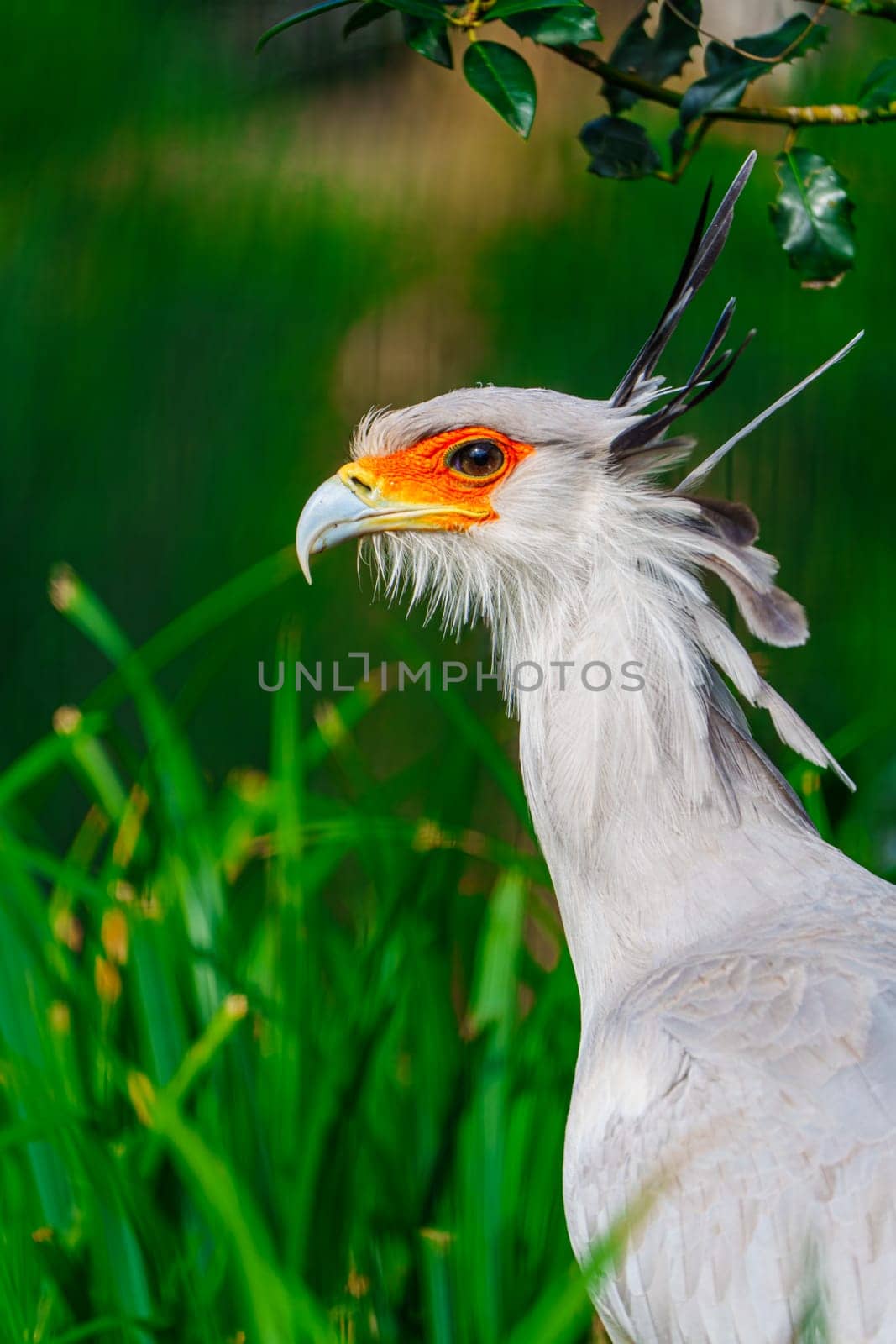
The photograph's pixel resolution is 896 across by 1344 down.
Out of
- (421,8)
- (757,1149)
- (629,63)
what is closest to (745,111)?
(629,63)

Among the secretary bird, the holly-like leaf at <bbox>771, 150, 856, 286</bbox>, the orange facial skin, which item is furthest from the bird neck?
the holly-like leaf at <bbox>771, 150, 856, 286</bbox>

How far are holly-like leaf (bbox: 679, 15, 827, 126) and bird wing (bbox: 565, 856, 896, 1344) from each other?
25.4 inches

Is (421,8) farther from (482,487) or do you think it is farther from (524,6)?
(482,487)

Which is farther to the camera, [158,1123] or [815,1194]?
[158,1123]

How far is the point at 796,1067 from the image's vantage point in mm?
933

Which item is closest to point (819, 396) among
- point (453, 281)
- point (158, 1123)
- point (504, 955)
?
point (453, 281)

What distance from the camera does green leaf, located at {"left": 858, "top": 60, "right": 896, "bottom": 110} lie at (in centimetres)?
100

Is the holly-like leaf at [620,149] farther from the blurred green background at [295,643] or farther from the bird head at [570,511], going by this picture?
the blurred green background at [295,643]

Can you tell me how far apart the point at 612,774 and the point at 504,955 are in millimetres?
508

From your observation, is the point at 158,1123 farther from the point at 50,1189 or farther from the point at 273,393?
the point at 273,393

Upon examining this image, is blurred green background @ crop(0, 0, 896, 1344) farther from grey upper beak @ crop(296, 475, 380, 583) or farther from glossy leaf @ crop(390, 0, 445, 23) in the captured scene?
glossy leaf @ crop(390, 0, 445, 23)

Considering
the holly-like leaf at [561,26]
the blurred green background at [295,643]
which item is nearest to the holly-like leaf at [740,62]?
the holly-like leaf at [561,26]

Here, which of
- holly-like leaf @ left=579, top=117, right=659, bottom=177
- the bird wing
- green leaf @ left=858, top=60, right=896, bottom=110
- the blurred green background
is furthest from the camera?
the blurred green background

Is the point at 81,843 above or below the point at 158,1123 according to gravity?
above
